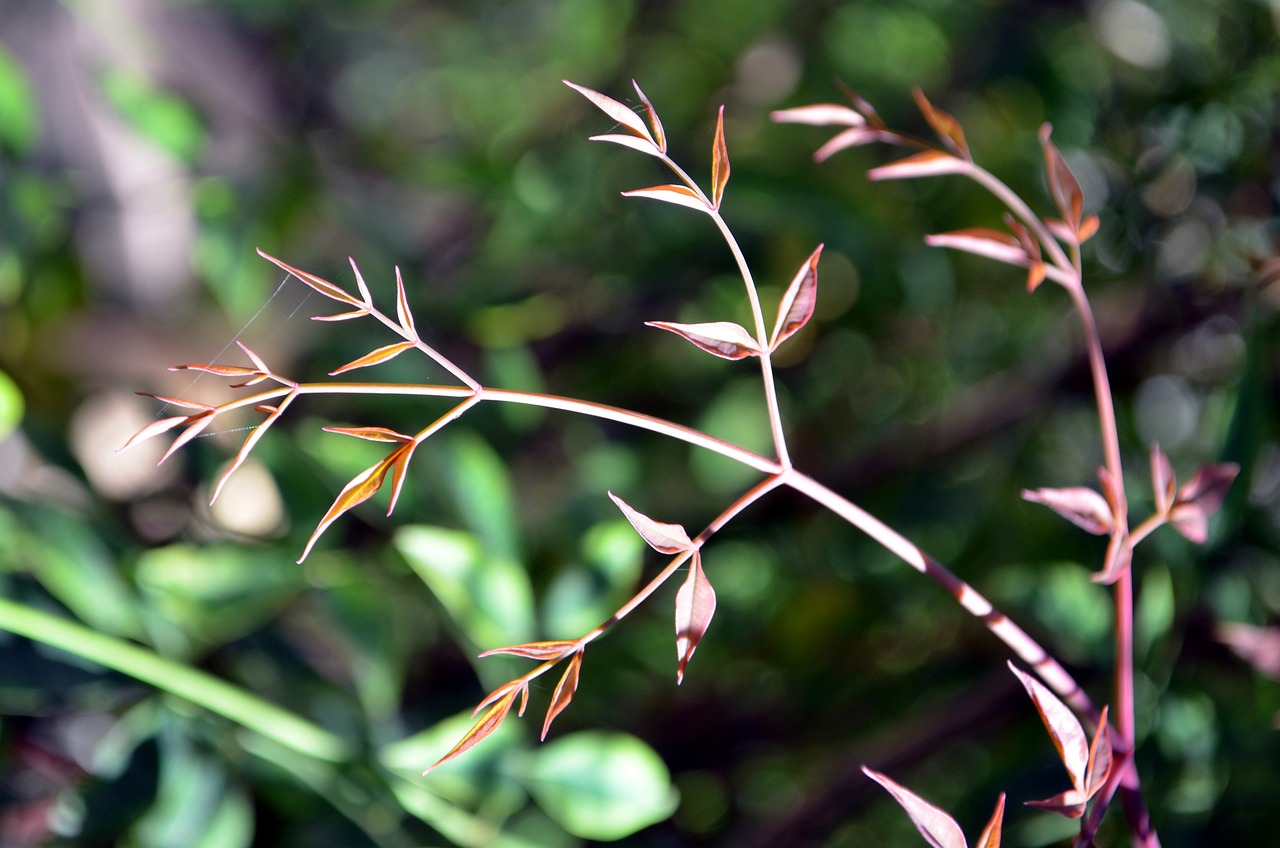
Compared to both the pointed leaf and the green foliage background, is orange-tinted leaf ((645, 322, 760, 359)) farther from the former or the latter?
the green foliage background

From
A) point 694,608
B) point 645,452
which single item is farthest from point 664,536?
point 645,452

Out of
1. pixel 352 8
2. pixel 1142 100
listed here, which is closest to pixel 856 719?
pixel 1142 100

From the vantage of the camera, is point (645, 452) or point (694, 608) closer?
point (694, 608)

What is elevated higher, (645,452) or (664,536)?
(664,536)

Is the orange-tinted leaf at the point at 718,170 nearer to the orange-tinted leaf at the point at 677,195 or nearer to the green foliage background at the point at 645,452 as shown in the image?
the orange-tinted leaf at the point at 677,195

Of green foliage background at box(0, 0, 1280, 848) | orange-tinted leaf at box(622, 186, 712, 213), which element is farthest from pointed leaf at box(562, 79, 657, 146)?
green foliage background at box(0, 0, 1280, 848)

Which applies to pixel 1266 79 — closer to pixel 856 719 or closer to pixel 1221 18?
pixel 1221 18

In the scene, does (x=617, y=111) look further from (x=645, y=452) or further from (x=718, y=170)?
(x=645, y=452)
